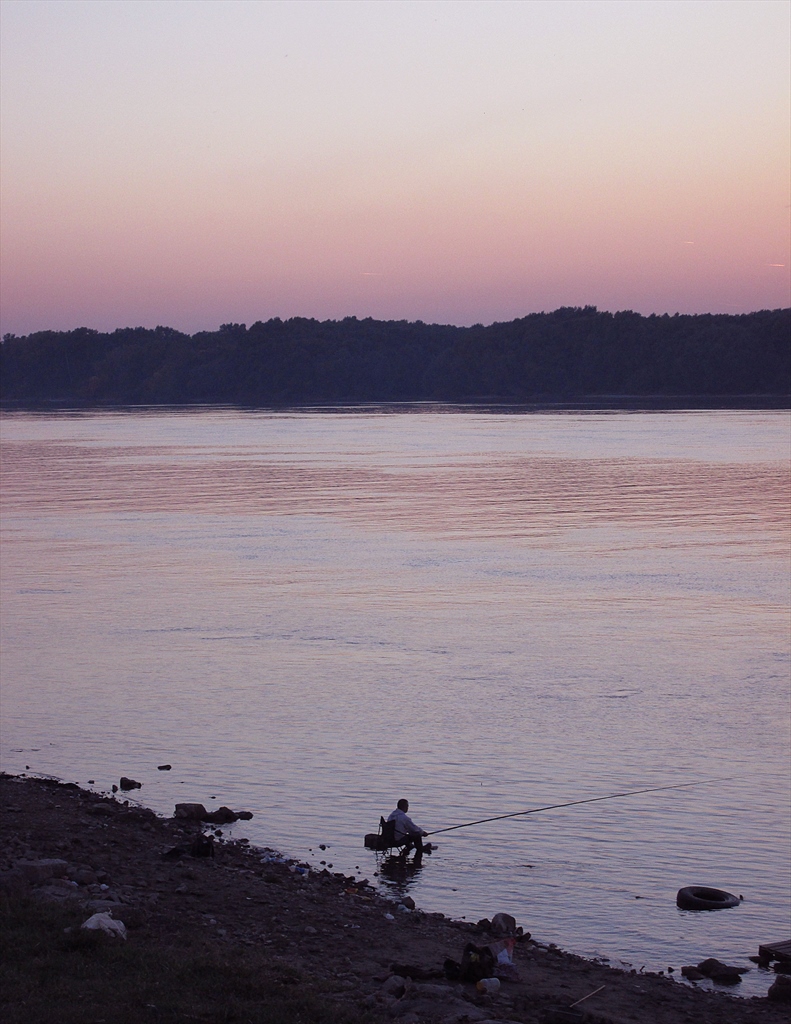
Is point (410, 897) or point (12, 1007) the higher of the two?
point (12, 1007)

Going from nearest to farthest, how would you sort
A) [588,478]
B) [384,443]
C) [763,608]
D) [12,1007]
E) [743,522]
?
[12,1007] < [763,608] < [743,522] < [588,478] < [384,443]

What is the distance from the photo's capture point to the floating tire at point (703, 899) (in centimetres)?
1269

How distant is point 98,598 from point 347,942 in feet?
66.4

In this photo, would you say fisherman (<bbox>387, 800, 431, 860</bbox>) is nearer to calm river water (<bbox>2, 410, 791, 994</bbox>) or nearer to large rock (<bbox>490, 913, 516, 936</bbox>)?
calm river water (<bbox>2, 410, 791, 994</bbox>)

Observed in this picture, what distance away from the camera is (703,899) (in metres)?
12.8

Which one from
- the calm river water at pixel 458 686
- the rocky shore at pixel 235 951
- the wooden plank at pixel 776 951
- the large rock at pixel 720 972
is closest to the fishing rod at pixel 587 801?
the calm river water at pixel 458 686

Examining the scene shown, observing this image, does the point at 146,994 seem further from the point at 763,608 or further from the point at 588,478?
the point at 588,478

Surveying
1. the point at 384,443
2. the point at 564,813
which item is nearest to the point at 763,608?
the point at 564,813

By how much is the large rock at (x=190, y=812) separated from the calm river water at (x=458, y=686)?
59cm

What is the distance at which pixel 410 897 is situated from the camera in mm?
12867

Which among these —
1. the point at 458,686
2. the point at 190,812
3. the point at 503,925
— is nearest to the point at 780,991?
the point at 503,925

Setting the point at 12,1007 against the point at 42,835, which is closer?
the point at 12,1007

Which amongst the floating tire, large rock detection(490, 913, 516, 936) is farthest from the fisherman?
the floating tire

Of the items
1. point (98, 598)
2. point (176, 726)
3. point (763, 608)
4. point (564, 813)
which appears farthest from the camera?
point (98, 598)
